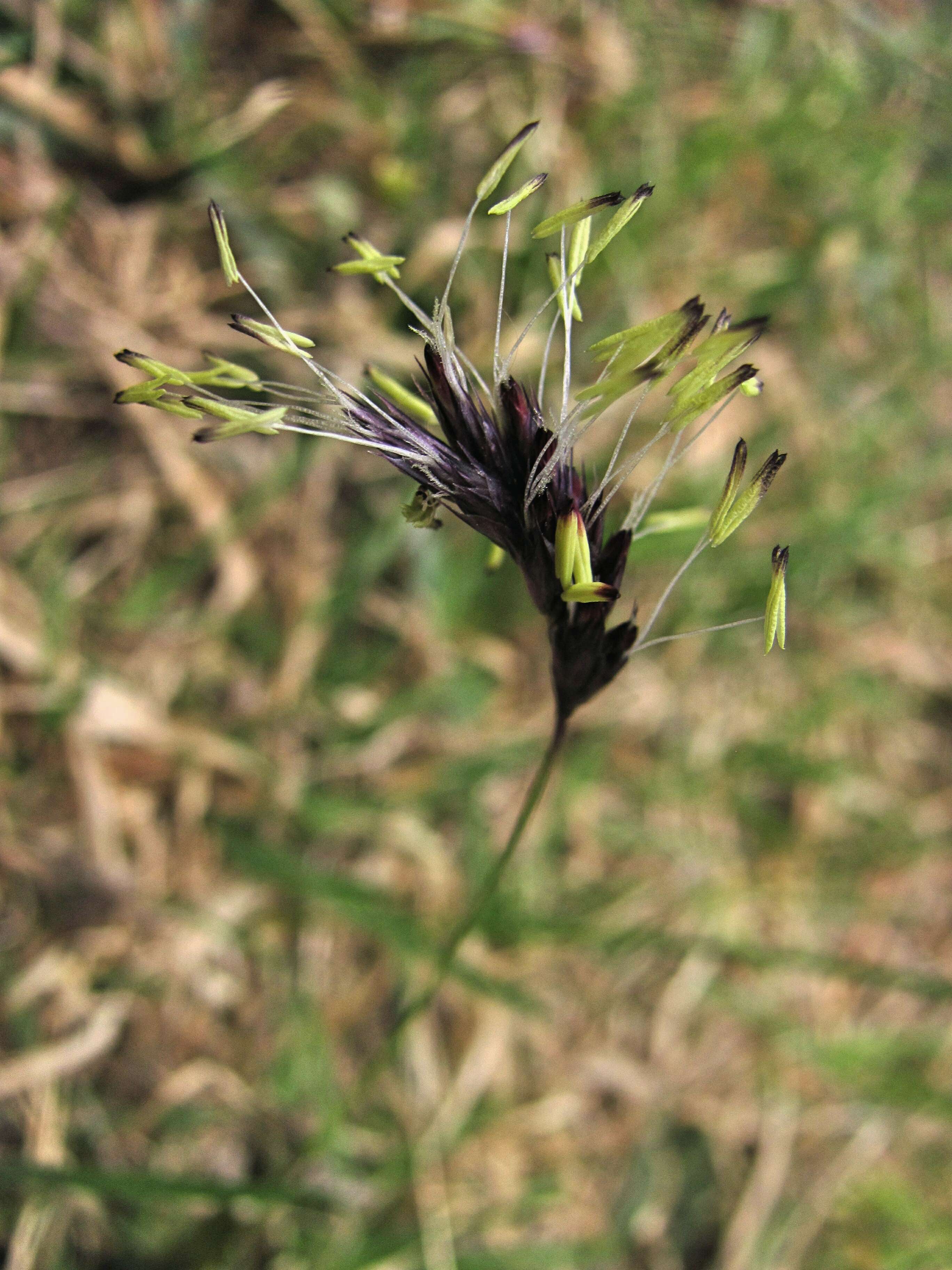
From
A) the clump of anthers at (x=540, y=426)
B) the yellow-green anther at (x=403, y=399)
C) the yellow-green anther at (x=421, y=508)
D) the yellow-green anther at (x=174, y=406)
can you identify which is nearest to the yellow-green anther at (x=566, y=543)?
the clump of anthers at (x=540, y=426)

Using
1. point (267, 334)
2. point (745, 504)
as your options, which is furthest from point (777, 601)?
point (267, 334)

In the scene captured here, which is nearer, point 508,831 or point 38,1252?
point 38,1252

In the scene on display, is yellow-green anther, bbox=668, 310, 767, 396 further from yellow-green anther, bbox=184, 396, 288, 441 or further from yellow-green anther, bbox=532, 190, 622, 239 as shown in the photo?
yellow-green anther, bbox=184, 396, 288, 441

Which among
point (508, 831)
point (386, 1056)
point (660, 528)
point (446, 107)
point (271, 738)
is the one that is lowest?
point (386, 1056)

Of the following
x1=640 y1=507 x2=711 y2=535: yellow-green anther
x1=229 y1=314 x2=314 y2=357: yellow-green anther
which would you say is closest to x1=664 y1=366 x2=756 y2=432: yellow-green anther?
x1=640 y1=507 x2=711 y2=535: yellow-green anther

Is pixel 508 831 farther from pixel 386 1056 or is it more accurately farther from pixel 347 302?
pixel 347 302

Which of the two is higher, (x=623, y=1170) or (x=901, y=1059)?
(x=901, y=1059)

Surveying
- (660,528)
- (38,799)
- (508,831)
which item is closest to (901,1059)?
(508,831)
